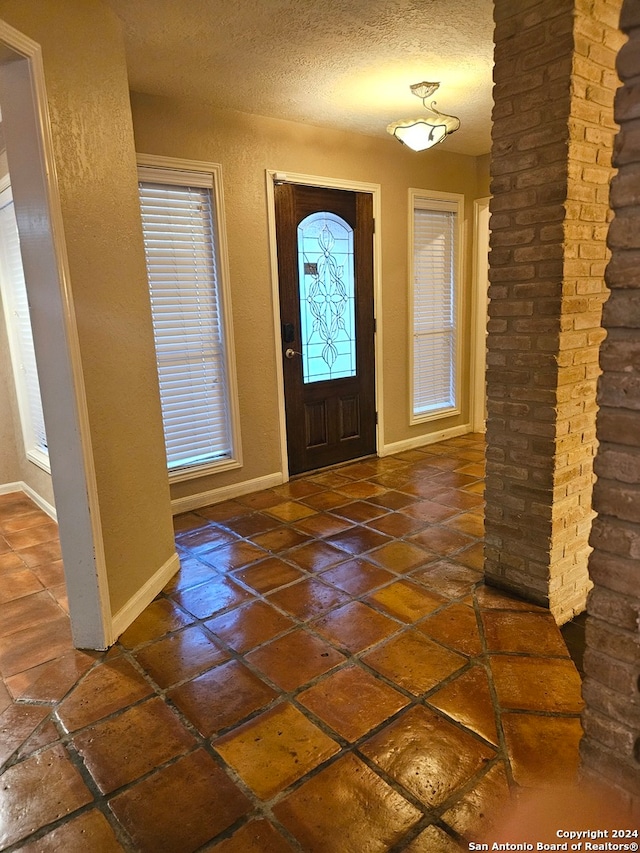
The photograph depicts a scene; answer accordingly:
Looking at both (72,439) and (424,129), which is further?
(424,129)

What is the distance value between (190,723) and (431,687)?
33.1 inches

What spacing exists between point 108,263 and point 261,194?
1892 millimetres

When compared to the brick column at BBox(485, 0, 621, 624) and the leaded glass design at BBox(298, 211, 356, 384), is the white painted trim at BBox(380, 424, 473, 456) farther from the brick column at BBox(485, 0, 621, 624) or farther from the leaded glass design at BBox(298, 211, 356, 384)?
the brick column at BBox(485, 0, 621, 624)

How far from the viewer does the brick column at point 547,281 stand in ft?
6.77

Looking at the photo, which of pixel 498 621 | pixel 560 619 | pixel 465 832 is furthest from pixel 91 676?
pixel 560 619

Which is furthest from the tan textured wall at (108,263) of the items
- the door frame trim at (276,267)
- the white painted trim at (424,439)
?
the white painted trim at (424,439)

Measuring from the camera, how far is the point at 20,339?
3.95 meters

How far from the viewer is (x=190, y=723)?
1.84m

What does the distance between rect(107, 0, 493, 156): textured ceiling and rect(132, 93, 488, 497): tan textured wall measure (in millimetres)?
150

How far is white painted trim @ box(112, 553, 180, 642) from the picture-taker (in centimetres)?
235

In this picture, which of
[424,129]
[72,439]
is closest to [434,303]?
[424,129]

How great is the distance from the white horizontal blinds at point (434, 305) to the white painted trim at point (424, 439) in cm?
23

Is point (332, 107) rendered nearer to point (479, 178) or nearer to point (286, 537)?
point (479, 178)

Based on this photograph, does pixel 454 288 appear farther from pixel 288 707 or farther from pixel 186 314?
pixel 288 707
